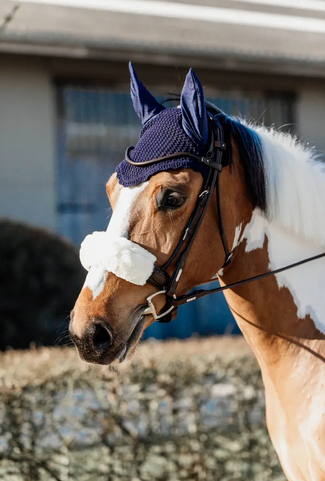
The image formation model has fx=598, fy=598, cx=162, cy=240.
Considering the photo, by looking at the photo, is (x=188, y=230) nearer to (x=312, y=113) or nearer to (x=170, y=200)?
(x=170, y=200)

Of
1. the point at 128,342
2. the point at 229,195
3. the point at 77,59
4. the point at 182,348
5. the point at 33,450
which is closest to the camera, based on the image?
the point at 128,342

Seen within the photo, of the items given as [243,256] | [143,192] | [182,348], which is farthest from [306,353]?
[182,348]

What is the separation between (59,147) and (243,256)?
568 centimetres

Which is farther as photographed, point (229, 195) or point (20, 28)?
point (20, 28)

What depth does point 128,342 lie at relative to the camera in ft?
6.72

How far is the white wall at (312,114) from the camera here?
8.54 m

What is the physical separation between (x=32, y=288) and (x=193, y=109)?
4.27 meters

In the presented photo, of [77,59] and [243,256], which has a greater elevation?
[77,59]

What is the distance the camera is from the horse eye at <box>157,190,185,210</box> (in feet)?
6.86

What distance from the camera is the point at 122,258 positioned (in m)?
1.99

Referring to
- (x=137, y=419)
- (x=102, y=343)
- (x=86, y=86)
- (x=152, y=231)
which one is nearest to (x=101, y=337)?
(x=102, y=343)

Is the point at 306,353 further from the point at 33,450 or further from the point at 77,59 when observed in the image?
the point at 77,59

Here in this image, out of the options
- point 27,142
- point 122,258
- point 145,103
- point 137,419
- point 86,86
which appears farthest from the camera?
point 86,86

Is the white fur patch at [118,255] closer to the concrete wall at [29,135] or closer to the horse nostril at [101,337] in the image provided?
the horse nostril at [101,337]
